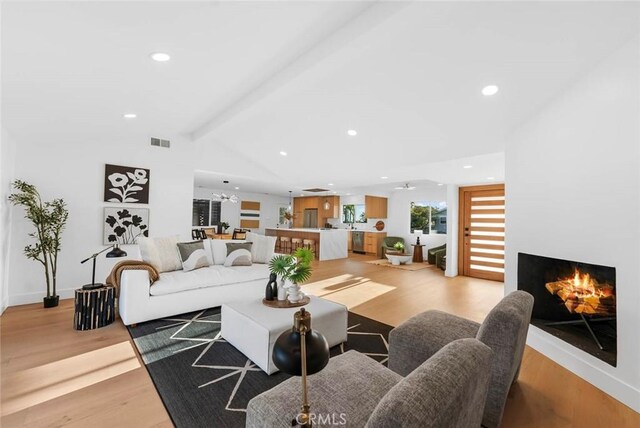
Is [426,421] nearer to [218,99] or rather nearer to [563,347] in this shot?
[563,347]

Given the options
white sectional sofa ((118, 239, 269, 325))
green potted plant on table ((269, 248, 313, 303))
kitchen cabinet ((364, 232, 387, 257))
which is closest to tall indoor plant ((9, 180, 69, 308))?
white sectional sofa ((118, 239, 269, 325))

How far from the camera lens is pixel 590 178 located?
2.34m

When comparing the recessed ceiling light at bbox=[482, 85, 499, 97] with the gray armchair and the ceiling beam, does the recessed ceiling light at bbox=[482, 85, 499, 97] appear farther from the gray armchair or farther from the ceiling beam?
the gray armchair

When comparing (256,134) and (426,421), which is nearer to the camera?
(426,421)

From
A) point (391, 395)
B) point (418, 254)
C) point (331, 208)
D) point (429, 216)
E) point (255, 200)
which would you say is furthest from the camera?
point (255, 200)

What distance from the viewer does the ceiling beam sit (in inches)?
80.0

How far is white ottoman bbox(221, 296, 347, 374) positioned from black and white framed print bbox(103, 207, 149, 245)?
9.57 ft

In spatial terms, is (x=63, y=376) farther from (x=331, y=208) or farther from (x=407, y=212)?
(x=331, y=208)

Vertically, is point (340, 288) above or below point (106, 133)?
below

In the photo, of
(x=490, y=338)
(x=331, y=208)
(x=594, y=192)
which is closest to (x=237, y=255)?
(x=490, y=338)

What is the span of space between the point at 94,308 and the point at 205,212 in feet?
25.6

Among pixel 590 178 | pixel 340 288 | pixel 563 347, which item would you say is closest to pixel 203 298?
pixel 340 288

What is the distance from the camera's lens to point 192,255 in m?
3.95

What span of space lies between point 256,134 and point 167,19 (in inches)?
132
